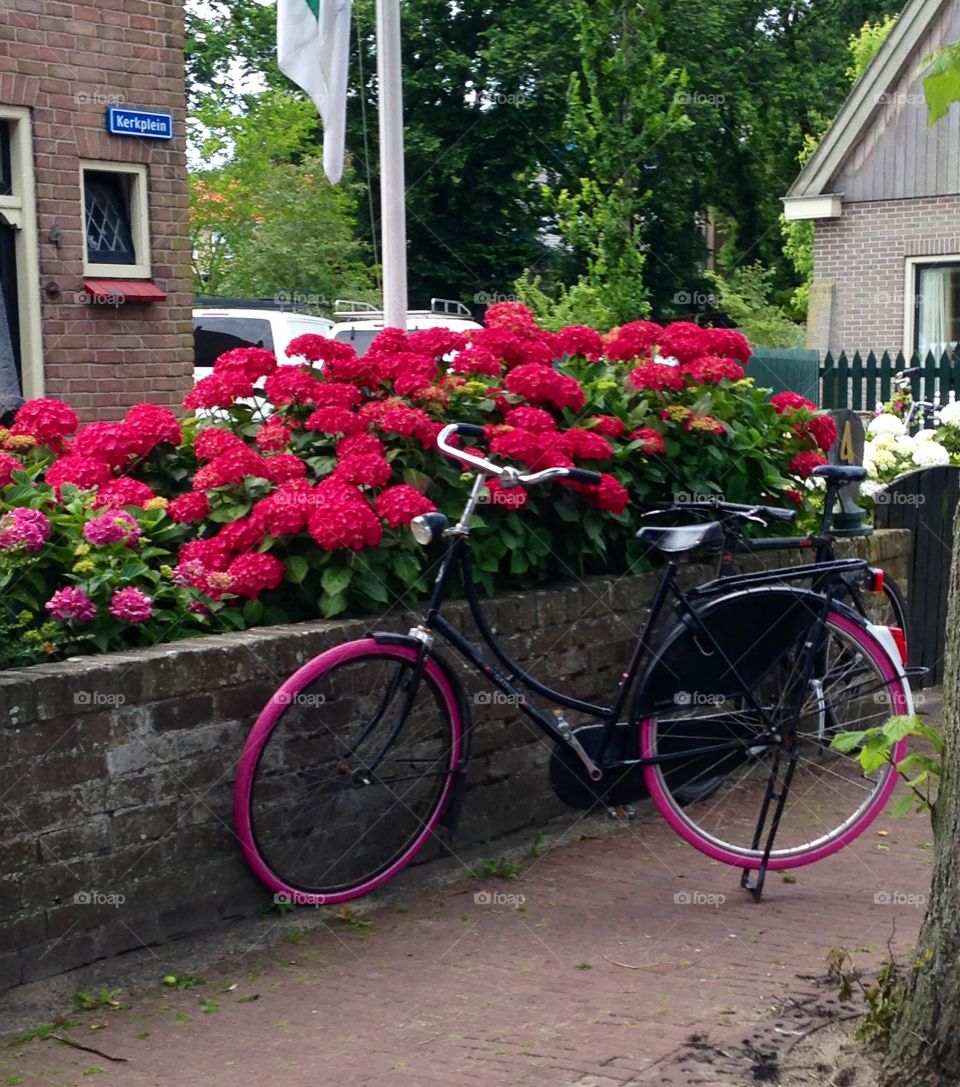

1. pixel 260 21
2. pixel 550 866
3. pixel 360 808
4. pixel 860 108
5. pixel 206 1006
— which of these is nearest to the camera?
pixel 206 1006

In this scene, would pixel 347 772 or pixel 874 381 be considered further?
pixel 874 381

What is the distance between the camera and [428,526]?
199 inches

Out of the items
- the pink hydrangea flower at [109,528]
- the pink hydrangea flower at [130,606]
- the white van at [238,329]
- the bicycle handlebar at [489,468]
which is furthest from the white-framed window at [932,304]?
the pink hydrangea flower at [130,606]

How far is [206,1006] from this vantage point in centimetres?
427

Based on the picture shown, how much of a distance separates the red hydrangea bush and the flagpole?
6.18 feet

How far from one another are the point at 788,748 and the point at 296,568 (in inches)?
66.6

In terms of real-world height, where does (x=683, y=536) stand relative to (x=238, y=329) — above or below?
below

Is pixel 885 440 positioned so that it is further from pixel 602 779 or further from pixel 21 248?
pixel 21 248

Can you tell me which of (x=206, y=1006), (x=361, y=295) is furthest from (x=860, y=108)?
(x=206, y=1006)

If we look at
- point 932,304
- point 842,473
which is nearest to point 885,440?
point 842,473

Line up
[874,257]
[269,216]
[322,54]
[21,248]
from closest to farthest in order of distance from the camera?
[322,54] → [21,248] → [874,257] → [269,216]

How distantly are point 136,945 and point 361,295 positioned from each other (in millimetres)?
25594

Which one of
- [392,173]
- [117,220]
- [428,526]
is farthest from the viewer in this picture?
[117,220]

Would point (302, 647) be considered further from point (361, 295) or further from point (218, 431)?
point (361, 295)
